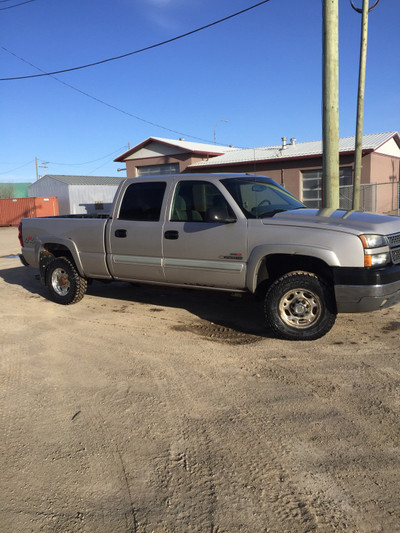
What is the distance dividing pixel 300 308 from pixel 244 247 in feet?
3.14

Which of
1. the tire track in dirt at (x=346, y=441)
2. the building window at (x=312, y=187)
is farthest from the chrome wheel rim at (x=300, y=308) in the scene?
the building window at (x=312, y=187)

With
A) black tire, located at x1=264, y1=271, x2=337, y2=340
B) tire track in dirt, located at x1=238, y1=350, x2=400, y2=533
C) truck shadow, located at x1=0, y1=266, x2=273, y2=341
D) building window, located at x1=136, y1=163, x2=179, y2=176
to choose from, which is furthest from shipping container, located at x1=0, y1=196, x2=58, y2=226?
tire track in dirt, located at x1=238, y1=350, x2=400, y2=533

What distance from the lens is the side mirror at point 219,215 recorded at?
5.22 meters

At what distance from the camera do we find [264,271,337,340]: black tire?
4965mm

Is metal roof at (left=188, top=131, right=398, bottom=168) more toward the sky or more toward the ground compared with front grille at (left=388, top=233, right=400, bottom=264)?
more toward the sky

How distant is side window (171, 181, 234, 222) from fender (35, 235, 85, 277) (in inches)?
71.8

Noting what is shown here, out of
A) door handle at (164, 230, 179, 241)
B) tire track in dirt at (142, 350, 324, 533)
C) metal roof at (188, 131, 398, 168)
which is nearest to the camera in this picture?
tire track in dirt at (142, 350, 324, 533)

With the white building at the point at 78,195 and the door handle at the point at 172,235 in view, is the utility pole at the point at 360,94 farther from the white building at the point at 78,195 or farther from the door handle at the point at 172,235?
the white building at the point at 78,195

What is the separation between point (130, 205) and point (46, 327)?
6.68 feet

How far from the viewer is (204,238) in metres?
5.64

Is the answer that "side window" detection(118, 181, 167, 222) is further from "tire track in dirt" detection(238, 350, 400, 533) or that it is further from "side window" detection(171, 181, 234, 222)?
"tire track in dirt" detection(238, 350, 400, 533)

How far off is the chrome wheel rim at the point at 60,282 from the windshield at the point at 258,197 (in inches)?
123

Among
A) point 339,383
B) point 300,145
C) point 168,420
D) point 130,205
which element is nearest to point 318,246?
point 339,383

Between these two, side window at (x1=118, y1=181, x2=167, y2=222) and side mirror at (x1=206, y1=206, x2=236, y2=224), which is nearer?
side mirror at (x1=206, y1=206, x2=236, y2=224)
